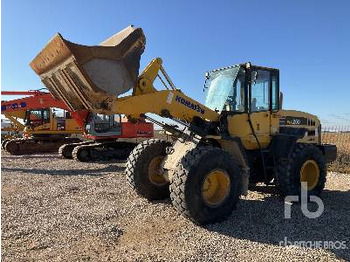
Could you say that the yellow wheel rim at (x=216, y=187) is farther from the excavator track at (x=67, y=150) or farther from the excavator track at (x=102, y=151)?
the excavator track at (x=67, y=150)

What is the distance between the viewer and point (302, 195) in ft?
27.3

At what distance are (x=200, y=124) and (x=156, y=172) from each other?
56.3 inches

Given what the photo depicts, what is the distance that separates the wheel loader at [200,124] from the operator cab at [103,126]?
9724mm

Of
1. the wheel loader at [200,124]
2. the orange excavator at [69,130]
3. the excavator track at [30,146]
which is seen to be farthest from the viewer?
the excavator track at [30,146]

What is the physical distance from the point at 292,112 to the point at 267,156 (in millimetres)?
1352

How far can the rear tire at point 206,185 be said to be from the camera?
6270mm

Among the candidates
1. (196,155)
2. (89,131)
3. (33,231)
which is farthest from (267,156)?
(89,131)

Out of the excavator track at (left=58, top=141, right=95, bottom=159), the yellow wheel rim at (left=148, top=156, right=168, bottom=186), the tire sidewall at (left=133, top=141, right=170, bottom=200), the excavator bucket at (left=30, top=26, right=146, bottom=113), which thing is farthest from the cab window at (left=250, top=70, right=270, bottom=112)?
the excavator track at (left=58, top=141, right=95, bottom=159)

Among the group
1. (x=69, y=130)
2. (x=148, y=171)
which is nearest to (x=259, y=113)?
(x=148, y=171)

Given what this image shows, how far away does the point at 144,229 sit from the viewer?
6266mm

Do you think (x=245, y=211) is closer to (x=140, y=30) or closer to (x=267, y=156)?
(x=267, y=156)

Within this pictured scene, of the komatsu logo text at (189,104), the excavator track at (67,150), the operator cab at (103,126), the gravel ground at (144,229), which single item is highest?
the komatsu logo text at (189,104)

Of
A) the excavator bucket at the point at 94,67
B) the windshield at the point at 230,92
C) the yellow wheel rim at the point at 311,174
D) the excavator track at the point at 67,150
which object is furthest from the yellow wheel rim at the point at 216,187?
the excavator track at the point at 67,150

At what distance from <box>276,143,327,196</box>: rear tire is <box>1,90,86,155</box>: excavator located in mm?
14450
